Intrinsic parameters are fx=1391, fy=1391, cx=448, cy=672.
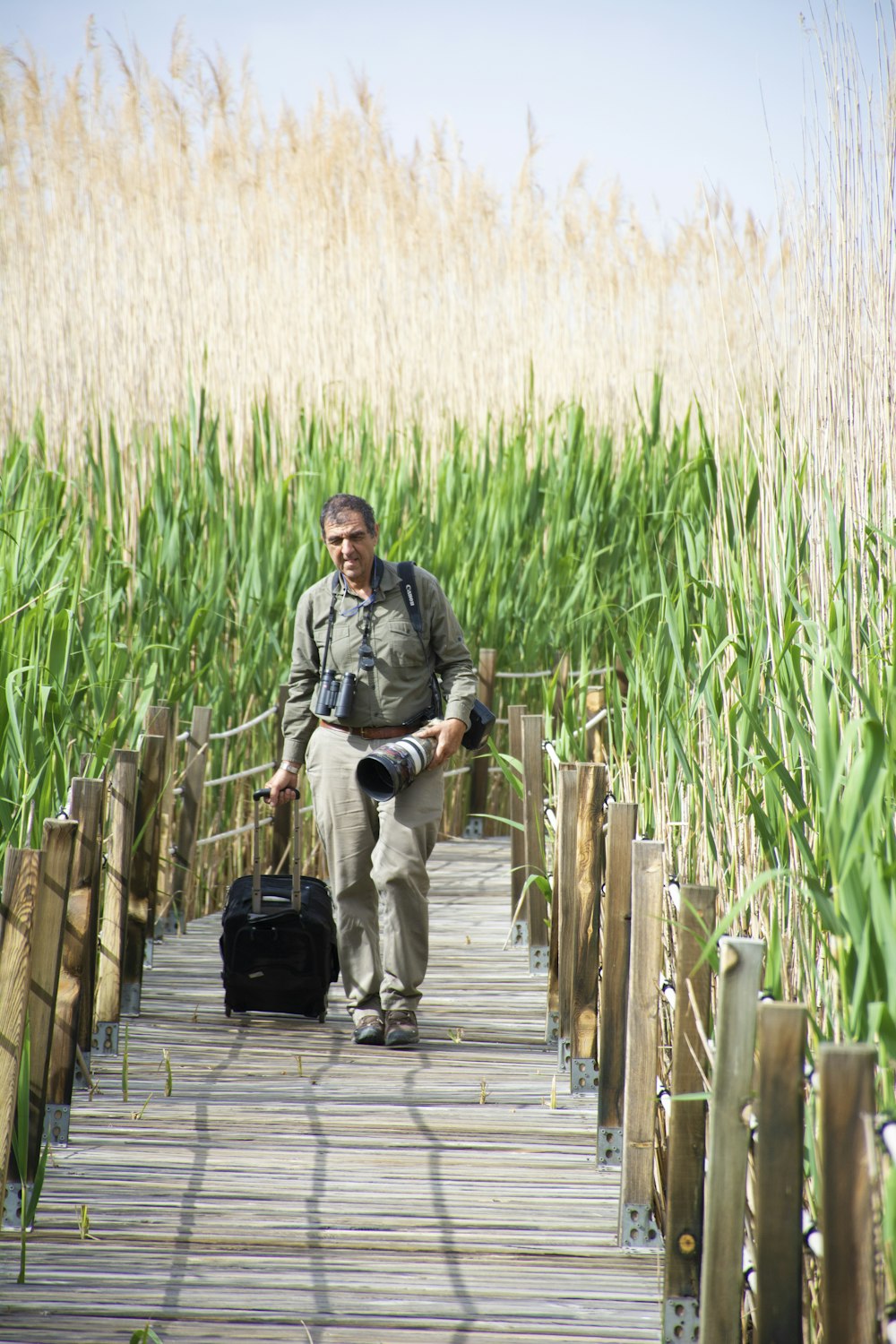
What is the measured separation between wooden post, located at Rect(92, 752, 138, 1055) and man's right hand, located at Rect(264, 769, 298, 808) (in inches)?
14.9

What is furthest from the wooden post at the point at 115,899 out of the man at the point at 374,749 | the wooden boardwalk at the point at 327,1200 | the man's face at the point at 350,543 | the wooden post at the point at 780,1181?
the wooden post at the point at 780,1181

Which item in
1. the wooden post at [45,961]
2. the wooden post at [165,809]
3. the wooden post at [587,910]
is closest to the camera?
the wooden post at [45,961]

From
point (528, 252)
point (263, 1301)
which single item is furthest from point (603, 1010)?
point (528, 252)

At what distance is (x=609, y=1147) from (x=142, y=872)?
5.17ft

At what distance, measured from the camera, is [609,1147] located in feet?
9.09

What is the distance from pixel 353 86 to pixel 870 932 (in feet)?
31.4

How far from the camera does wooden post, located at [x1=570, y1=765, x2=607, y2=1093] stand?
3105 mm

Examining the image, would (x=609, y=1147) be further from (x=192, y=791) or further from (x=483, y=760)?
(x=483, y=760)

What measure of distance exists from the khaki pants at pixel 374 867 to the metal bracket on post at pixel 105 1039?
24.6 inches

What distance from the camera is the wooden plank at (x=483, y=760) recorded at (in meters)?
6.20

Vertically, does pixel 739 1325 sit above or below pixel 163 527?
below

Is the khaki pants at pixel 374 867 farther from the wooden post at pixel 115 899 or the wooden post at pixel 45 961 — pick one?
the wooden post at pixel 45 961

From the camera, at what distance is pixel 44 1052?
93.3 inches

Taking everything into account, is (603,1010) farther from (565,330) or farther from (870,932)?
(565,330)
